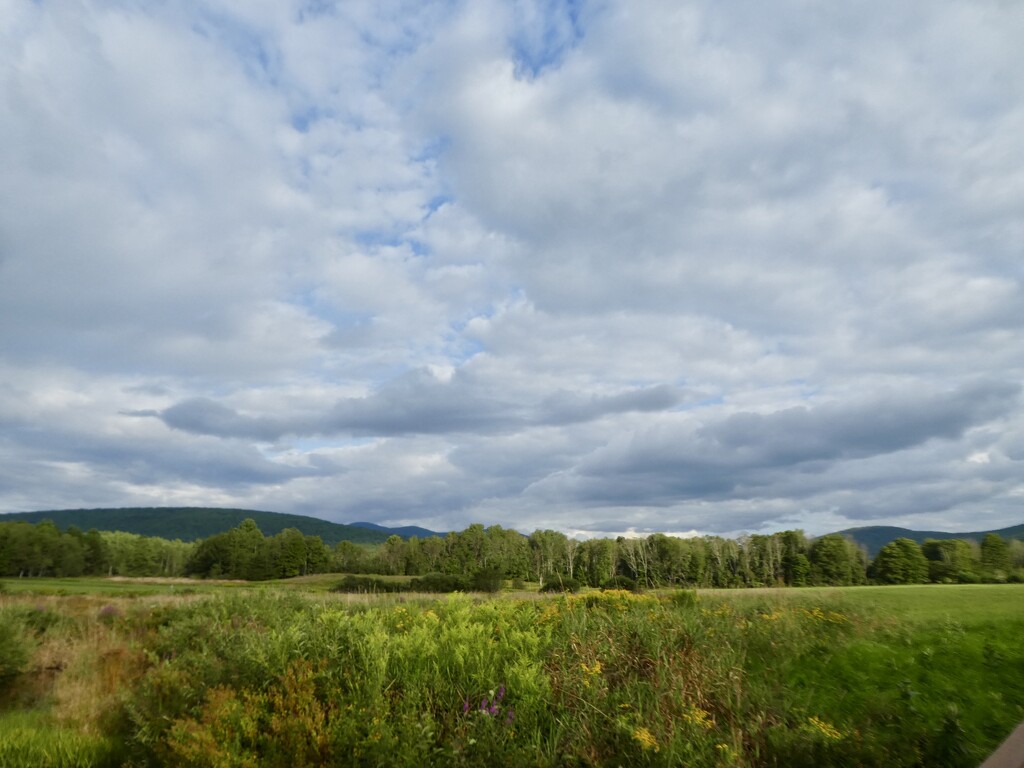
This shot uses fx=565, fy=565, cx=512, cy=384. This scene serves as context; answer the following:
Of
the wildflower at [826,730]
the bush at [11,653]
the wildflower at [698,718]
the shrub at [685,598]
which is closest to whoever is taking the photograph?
the wildflower at [826,730]

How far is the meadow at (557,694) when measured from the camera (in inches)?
203

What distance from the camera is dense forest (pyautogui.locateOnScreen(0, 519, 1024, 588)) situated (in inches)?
2265

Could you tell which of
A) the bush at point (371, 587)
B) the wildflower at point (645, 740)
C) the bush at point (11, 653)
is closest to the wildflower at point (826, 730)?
the wildflower at point (645, 740)

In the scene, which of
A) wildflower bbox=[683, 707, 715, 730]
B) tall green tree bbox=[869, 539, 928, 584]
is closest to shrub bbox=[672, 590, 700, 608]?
wildflower bbox=[683, 707, 715, 730]

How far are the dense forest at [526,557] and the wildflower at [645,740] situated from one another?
43.4 m

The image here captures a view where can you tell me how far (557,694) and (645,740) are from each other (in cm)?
145

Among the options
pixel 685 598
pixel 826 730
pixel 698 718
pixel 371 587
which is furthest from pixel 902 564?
pixel 698 718

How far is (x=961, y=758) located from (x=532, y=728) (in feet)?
12.9

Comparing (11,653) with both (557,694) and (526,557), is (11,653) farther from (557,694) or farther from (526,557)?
(526,557)

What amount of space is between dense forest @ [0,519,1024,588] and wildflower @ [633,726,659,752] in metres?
43.4

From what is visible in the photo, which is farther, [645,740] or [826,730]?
[826,730]

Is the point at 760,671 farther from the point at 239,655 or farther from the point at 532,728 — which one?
the point at 239,655

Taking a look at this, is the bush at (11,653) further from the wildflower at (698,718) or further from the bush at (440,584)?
the bush at (440,584)

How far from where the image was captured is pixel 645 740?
4871 millimetres
